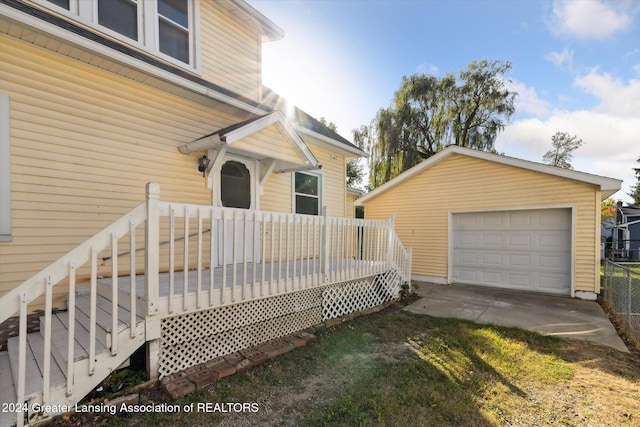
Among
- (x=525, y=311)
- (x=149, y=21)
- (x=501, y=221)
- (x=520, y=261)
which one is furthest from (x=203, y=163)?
(x=520, y=261)

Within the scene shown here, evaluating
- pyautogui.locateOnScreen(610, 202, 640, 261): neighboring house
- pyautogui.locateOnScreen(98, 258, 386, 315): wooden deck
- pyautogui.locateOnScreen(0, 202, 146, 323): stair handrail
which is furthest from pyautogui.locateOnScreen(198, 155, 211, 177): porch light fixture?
pyautogui.locateOnScreen(610, 202, 640, 261): neighboring house

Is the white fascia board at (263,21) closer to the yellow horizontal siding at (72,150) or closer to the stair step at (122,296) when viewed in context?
the yellow horizontal siding at (72,150)

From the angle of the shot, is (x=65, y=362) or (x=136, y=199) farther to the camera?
(x=136, y=199)

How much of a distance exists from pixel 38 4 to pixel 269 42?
449 centimetres

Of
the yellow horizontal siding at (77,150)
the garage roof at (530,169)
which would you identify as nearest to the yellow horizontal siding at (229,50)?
the yellow horizontal siding at (77,150)

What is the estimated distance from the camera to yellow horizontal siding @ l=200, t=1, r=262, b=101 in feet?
18.7

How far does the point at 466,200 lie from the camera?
8.97 m

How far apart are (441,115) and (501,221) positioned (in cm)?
970

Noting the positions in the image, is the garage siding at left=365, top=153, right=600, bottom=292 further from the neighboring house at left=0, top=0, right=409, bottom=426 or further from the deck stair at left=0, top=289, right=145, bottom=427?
the deck stair at left=0, top=289, right=145, bottom=427

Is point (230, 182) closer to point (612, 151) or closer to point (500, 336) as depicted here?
point (500, 336)

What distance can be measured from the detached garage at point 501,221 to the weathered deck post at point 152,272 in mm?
8767

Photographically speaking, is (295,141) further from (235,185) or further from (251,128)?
(235,185)

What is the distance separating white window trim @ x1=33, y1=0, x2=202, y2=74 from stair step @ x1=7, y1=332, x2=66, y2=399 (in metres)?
4.49

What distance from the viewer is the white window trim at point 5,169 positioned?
3.26 meters
